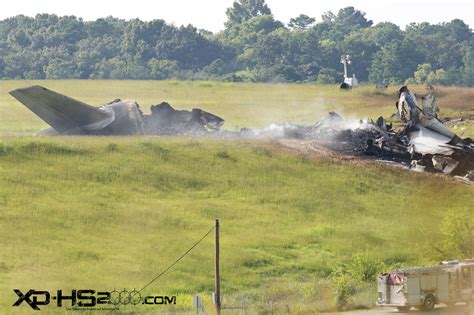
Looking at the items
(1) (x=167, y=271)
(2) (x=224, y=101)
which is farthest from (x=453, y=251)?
(2) (x=224, y=101)

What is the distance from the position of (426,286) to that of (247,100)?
236ft

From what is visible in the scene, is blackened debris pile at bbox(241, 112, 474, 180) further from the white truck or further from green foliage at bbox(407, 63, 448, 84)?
green foliage at bbox(407, 63, 448, 84)

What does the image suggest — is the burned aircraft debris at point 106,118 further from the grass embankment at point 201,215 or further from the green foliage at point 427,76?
the green foliage at point 427,76

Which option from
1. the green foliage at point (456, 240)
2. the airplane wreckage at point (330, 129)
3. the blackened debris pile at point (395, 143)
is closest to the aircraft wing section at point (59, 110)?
the airplane wreckage at point (330, 129)

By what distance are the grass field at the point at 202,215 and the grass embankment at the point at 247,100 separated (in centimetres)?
1929

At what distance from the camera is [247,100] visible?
122 m

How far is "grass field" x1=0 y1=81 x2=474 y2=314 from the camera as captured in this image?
55500 millimetres

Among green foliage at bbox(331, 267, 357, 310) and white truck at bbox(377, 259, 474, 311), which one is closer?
white truck at bbox(377, 259, 474, 311)

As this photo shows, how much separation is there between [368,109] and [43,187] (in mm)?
47175

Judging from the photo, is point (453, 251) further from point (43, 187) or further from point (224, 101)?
point (224, 101)

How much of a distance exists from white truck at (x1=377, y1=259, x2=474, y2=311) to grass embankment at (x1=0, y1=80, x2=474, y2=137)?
130 ft

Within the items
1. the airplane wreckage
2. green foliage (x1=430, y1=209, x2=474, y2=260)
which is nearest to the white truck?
green foliage (x1=430, y1=209, x2=474, y2=260)

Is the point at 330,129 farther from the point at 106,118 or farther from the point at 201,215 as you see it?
the point at 201,215

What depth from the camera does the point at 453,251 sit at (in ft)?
199
